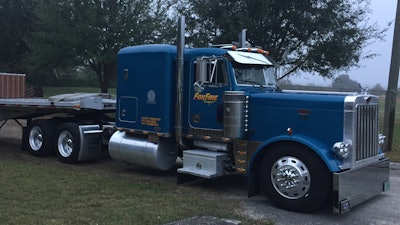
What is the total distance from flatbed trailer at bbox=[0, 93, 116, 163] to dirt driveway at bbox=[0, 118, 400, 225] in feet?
1.27

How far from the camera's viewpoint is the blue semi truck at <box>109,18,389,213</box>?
6.89 meters

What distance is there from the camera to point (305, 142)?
7012 millimetres

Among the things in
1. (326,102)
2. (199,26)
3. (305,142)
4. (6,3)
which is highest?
(6,3)

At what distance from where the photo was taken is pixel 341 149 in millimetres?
6762

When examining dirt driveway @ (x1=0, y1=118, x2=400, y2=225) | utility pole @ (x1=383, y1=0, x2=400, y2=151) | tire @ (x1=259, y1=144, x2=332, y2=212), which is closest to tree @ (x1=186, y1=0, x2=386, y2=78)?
utility pole @ (x1=383, y1=0, x2=400, y2=151)

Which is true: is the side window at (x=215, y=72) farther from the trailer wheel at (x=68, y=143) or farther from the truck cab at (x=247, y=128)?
the trailer wheel at (x=68, y=143)

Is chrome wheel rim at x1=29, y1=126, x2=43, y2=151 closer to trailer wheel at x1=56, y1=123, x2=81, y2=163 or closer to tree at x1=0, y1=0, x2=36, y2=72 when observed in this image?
trailer wheel at x1=56, y1=123, x2=81, y2=163

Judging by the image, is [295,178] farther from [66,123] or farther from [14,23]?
[14,23]

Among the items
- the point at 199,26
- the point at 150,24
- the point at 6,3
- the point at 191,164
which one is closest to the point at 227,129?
the point at 191,164

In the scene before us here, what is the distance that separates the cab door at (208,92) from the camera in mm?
8188

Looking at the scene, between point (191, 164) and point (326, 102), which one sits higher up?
point (326, 102)

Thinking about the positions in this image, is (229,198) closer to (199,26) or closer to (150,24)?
(199,26)

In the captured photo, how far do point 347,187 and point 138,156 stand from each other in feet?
13.5

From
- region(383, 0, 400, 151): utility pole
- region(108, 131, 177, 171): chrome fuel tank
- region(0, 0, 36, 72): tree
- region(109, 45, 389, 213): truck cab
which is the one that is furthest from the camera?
region(0, 0, 36, 72): tree
